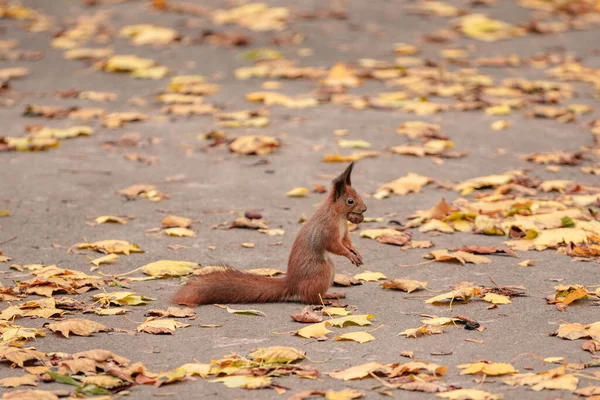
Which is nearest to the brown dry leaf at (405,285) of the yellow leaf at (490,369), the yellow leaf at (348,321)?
the yellow leaf at (348,321)

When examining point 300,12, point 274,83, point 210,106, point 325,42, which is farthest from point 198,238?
point 300,12

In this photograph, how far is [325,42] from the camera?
37.1ft

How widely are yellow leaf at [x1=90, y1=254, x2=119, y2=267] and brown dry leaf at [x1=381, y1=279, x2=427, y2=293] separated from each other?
5.18ft

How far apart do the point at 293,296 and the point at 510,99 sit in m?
5.19

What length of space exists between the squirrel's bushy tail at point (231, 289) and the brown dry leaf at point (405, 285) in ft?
1.86

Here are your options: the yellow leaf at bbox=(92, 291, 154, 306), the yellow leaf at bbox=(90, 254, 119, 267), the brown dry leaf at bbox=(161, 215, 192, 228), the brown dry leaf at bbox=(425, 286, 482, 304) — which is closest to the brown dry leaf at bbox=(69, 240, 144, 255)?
the yellow leaf at bbox=(90, 254, 119, 267)

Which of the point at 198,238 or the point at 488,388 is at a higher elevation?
the point at 488,388

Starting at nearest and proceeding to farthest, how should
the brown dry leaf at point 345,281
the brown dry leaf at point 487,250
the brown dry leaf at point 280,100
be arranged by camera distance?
the brown dry leaf at point 345,281
the brown dry leaf at point 487,250
the brown dry leaf at point 280,100

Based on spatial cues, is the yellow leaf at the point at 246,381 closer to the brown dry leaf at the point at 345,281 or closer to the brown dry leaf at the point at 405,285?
the brown dry leaf at the point at 405,285

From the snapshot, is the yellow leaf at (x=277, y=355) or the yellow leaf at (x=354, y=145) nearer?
the yellow leaf at (x=277, y=355)

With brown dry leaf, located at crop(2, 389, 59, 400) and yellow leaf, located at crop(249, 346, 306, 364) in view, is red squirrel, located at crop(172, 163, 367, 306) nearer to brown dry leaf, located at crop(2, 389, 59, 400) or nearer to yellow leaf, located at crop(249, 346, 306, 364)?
yellow leaf, located at crop(249, 346, 306, 364)

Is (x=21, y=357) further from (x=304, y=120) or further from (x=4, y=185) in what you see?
(x=304, y=120)

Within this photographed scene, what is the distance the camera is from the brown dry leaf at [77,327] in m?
4.30

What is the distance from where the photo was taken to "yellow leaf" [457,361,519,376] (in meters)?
3.75
